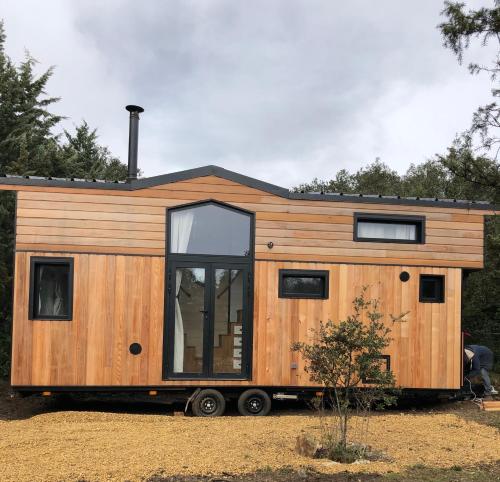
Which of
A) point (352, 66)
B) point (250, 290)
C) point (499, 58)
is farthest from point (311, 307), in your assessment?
point (352, 66)

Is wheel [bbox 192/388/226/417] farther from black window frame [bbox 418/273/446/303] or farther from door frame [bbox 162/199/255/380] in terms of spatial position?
black window frame [bbox 418/273/446/303]

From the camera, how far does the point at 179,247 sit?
8.59m

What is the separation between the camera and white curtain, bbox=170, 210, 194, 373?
8484 millimetres

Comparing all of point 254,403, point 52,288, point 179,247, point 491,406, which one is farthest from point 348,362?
point 52,288

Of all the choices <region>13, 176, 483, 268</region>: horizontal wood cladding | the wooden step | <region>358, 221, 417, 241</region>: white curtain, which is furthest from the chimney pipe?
the wooden step

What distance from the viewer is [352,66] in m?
12.9

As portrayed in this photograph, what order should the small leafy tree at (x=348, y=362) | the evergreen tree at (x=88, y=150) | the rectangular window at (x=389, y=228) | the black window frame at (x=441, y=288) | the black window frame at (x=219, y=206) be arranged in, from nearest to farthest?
the small leafy tree at (x=348, y=362) → the black window frame at (x=219, y=206) → the rectangular window at (x=389, y=228) → the black window frame at (x=441, y=288) → the evergreen tree at (x=88, y=150)

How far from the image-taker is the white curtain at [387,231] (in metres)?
9.12

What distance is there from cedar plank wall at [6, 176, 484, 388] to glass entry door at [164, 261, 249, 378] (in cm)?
18

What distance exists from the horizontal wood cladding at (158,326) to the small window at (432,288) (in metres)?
0.11

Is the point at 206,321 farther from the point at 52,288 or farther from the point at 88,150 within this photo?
the point at 88,150

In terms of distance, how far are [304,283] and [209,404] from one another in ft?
7.67

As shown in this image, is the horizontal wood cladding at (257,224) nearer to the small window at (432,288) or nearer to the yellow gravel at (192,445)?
the small window at (432,288)

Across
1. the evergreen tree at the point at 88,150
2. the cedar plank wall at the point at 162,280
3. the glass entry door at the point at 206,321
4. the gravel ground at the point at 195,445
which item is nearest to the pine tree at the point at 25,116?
the evergreen tree at the point at 88,150
